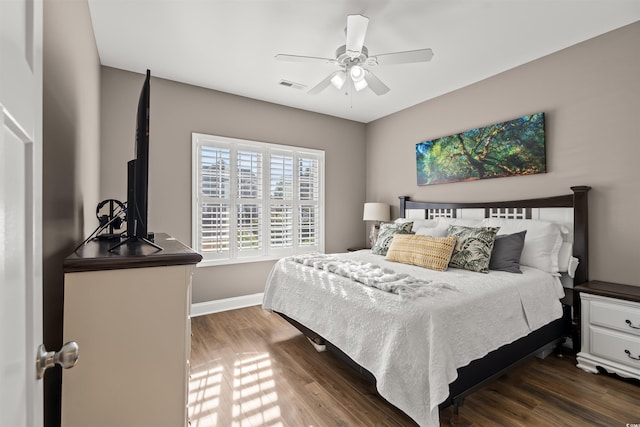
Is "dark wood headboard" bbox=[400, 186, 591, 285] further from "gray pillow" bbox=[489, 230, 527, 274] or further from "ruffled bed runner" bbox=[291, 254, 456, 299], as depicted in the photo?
"ruffled bed runner" bbox=[291, 254, 456, 299]

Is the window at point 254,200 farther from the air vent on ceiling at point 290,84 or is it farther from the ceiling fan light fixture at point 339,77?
the ceiling fan light fixture at point 339,77

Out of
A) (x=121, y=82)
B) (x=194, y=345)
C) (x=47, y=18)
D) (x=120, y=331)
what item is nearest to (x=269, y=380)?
(x=194, y=345)

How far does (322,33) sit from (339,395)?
2792 mm

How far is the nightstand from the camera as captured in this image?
225cm

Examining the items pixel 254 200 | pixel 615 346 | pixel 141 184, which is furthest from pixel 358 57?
pixel 615 346

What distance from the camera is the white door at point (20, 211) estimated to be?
0.49 m

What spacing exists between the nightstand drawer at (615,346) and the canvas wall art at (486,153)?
4.94 ft

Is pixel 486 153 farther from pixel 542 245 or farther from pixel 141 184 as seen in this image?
pixel 141 184

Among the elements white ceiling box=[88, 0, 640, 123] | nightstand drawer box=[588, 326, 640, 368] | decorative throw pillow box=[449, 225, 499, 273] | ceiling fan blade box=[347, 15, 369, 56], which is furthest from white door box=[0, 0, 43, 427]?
nightstand drawer box=[588, 326, 640, 368]

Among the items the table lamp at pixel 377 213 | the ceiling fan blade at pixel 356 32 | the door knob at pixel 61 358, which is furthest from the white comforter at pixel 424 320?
the table lamp at pixel 377 213

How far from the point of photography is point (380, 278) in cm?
229

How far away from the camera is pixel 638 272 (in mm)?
2492

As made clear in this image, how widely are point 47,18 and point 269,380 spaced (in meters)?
2.39

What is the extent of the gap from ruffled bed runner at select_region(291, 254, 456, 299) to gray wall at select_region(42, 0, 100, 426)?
1.73 m
